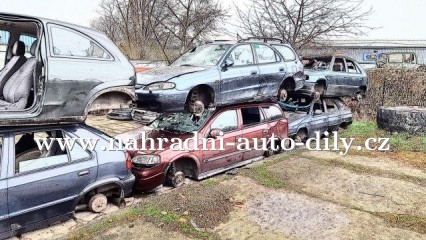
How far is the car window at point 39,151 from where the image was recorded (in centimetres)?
452

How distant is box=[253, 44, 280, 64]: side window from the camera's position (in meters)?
7.11

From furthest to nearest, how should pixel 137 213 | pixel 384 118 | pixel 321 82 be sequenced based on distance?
pixel 384 118 → pixel 321 82 → pixel 137 213

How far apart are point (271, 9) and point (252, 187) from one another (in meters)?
10.4

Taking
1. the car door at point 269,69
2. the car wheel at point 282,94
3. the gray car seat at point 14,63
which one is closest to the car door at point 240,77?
the car door at point 269,69

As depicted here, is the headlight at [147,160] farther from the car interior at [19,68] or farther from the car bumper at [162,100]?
the car interior at [19,68]

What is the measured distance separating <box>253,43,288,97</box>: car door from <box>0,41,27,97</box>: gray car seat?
13.4 ft

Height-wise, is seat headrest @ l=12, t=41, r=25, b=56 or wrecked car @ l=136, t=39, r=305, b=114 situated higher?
seat headrest @ l=12, t=41, r=25, b=56

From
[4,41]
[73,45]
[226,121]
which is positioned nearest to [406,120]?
[226,121]

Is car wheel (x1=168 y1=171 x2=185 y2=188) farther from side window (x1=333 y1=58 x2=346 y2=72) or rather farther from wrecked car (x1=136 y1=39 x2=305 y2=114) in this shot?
side window (x1=333 y1=58 x2=346 y2=72)

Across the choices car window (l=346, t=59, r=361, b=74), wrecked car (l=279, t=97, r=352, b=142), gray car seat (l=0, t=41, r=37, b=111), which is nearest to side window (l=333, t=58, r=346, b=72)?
car window (l=346, t=59, r=361, b=74)

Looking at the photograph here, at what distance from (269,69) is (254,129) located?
1.31 m

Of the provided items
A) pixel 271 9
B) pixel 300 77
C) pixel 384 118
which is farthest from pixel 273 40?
pixel 271 9

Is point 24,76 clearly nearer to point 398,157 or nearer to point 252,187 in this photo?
point 252,187

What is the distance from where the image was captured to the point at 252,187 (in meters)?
6.14
